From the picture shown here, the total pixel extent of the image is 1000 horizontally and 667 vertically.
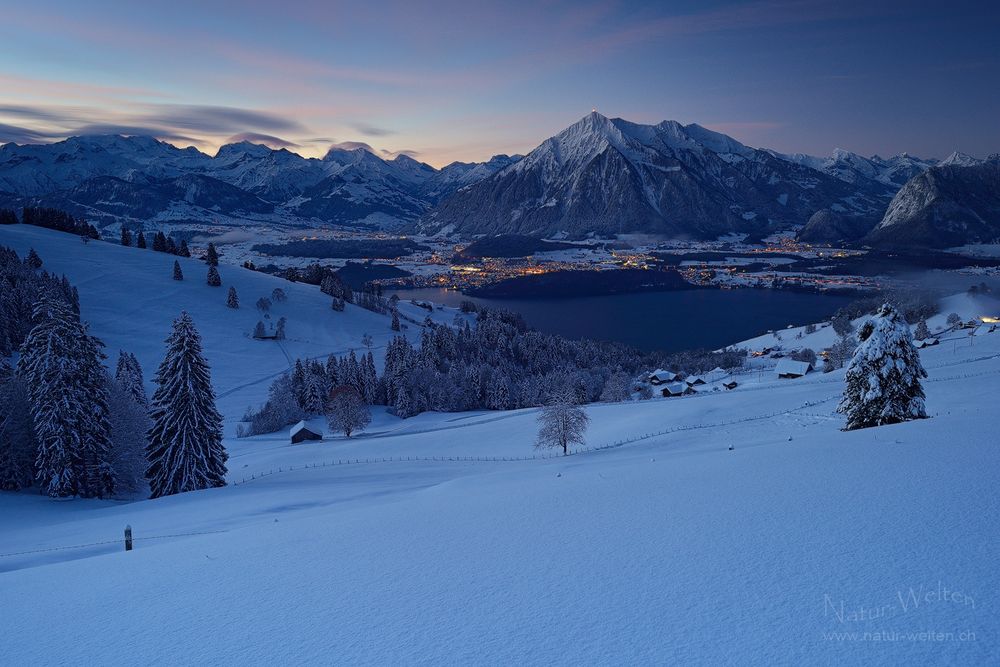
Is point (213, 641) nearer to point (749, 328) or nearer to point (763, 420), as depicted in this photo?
point (763, 420)

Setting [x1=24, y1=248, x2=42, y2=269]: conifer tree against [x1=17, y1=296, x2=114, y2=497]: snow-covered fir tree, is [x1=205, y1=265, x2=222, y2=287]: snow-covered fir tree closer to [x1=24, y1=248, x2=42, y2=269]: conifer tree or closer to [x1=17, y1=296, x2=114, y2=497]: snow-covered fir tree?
[x1=24, y1=248, x2=42, y2=269]: conifer tree

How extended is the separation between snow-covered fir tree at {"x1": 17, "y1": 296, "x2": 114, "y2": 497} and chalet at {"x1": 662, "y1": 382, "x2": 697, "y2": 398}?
247 ft

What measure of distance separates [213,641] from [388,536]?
434 cm

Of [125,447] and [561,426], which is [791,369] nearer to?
[561,426]

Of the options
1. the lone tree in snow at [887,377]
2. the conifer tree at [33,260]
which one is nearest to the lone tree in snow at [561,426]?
the lone tree in snow at [887,377]

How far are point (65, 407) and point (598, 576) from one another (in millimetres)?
37126

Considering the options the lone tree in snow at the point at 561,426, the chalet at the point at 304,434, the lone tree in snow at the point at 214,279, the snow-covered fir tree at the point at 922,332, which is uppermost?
the lone tree in snow at the point at 214,279

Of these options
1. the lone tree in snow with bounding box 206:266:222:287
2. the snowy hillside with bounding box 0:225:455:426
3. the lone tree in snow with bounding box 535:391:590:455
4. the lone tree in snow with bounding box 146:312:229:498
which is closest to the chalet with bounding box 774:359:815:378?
the lone tree in snow with bounding box 535:391:590:455

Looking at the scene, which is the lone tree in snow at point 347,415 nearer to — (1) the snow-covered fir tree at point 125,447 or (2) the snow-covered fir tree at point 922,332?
(1) the snow-covered fir tree at point 125,447

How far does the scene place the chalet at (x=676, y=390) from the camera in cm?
8716

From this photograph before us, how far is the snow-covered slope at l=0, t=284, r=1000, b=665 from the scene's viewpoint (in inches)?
253

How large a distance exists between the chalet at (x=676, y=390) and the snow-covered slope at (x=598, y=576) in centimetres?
7211

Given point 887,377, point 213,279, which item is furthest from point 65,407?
point 213,279

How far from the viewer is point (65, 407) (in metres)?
32.5
